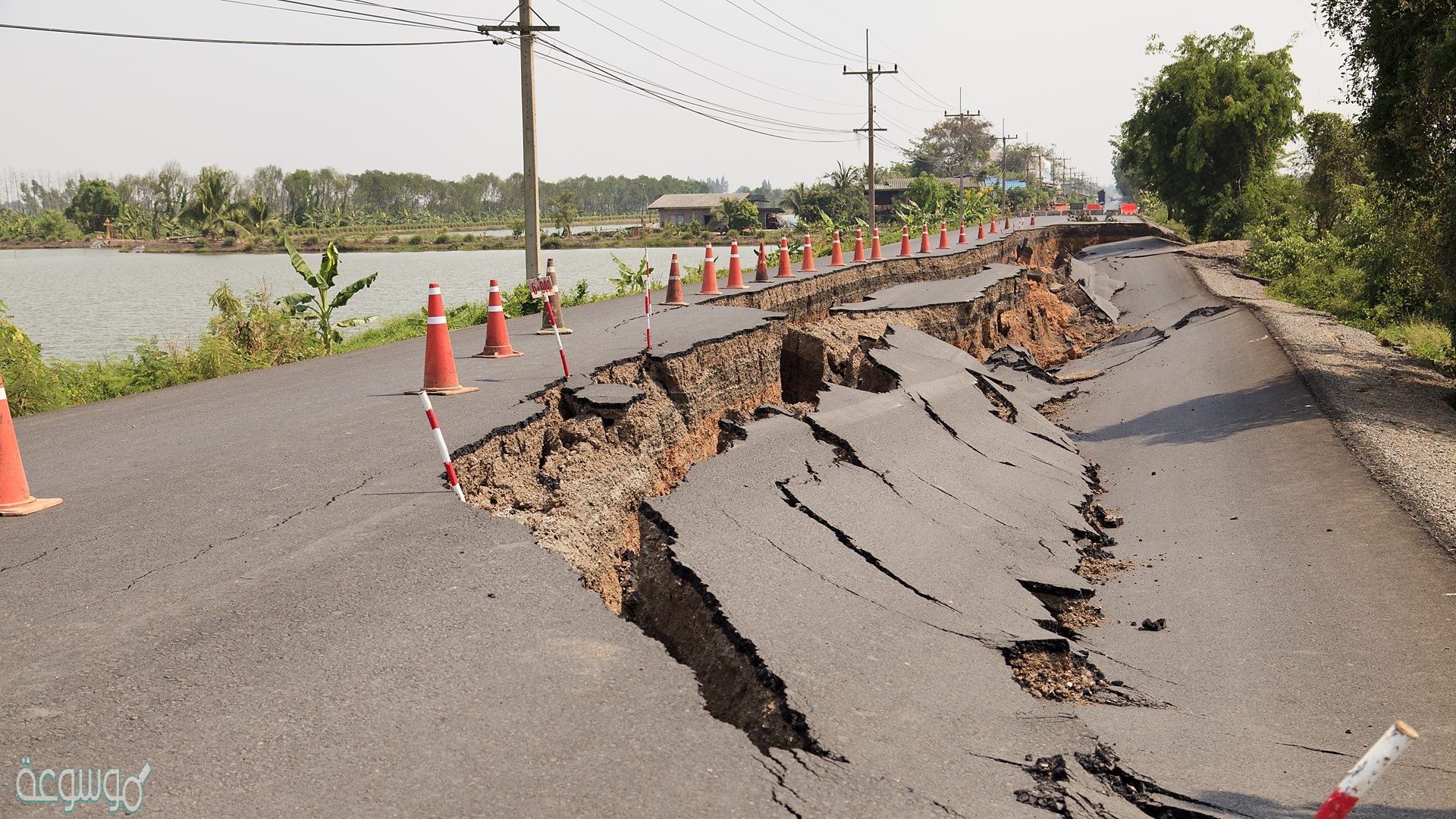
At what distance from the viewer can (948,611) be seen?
605 centimetres

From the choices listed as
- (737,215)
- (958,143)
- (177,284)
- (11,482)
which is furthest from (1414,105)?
(958,143)

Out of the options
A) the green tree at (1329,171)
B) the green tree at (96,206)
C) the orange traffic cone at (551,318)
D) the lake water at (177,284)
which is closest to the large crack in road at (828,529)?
the orange traffic cone at (551,318)

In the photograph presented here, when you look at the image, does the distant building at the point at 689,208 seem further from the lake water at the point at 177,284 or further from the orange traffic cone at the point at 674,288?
the orange traffic cone at the point at 674,288

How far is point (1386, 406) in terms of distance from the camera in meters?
12.3

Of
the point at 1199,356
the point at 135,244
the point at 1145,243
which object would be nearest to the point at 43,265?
the point at 135,244

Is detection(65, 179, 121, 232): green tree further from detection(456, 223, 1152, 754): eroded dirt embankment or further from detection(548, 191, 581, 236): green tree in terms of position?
detection(456, 223, 1152, 754): eroded dirt embankment

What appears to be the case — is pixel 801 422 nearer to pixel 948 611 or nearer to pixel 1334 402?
pixel 948 611

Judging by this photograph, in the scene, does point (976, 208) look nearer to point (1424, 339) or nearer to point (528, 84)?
point (1424, 339)

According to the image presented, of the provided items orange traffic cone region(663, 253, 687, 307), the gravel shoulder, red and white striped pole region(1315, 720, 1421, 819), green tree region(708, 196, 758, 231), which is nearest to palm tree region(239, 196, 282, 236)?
green tree region(708, 196, 758, 231)

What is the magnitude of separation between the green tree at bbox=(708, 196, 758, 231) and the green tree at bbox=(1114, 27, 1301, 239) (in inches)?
1811

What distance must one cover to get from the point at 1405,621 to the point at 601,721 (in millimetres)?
5379

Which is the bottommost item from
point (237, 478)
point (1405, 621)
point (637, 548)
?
point (1405, 621)

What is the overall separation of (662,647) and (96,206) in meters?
99.4

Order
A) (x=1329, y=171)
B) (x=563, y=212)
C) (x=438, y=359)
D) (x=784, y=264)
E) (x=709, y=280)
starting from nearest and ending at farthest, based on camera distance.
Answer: (x=438, y=359) → (x=709, y=280) → (x=784, y=264) → (x=1329, y=171) → (x=563, y=212)
